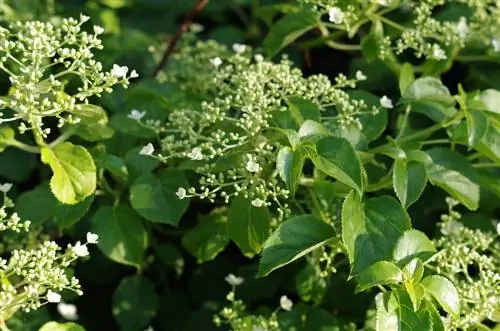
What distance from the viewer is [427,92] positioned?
1.74m

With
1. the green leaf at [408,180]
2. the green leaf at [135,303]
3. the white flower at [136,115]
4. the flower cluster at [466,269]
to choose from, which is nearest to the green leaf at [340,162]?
the green leaf at [408,180]

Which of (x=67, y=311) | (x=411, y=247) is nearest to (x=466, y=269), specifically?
(x=411, y=247)

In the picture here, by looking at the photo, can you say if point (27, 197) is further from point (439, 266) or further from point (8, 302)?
point (439, 266)

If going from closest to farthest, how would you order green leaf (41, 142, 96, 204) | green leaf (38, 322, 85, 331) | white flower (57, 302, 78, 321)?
1. green leaf (38, 322, 85, 331)
2. green leaf (41, 142, 96, 204)
3. white flower (57, 302, 78, 321)

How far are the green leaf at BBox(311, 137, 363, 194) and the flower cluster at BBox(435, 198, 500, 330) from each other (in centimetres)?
22

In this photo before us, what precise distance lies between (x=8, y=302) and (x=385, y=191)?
0.87 meters

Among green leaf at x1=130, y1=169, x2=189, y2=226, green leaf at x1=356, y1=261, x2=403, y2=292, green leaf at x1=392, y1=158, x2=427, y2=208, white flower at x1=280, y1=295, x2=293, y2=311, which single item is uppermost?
green leaf at x1=392, y1=158, x2=427, y2=208

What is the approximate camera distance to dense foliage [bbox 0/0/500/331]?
4.73ft

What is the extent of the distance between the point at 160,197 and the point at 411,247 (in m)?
0.53

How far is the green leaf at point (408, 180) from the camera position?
1506 mm

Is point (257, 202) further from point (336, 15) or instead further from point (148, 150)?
point (336, 15)

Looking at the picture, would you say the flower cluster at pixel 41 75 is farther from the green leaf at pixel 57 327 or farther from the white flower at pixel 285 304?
the white flower at pixel 285 304

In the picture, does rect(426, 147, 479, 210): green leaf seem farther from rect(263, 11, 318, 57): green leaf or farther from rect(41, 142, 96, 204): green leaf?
rect(41, 142, 96, 204): green leaf

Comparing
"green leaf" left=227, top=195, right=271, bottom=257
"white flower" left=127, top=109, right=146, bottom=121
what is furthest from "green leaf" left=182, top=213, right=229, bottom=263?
"white flower" left=127, top=109, right=146, bottom=121
